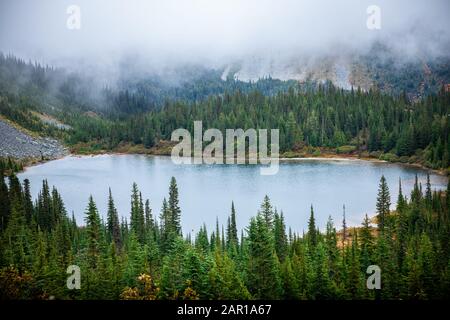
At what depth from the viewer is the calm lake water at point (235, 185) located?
7769 cm

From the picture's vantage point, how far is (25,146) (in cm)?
16450

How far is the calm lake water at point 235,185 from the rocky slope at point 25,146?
1484 cm

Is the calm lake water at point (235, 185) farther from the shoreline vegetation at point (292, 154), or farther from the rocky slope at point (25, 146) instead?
the rocky slope at point (25, 146)

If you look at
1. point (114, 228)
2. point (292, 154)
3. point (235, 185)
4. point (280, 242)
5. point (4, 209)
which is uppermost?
point (280, 242)

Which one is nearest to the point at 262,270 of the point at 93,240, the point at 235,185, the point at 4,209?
the point at 93,240

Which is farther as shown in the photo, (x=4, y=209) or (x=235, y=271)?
(x=4, y=209)

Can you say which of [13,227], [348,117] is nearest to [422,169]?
[348,117]

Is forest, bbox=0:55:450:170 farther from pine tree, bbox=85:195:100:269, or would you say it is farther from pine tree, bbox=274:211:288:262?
pine tree, bbox=85:195:100:269

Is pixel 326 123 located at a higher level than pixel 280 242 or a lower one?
higher

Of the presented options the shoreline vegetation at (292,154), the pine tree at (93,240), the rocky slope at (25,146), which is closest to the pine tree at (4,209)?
the pine tree at (93,240)

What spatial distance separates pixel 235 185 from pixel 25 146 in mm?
89913

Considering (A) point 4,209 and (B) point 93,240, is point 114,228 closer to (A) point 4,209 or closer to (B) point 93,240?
(A) point 4,209

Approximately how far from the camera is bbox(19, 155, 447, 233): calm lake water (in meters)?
77.7
